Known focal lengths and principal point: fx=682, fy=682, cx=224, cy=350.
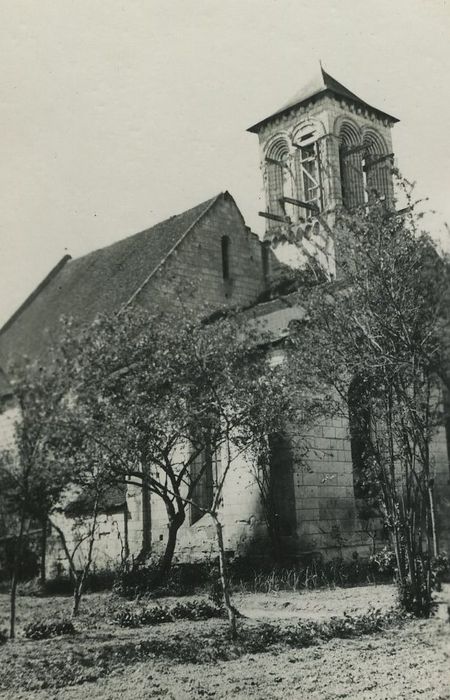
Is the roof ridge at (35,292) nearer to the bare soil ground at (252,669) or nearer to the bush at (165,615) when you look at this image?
the bush at (165,615)

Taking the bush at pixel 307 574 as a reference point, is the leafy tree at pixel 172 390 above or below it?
above

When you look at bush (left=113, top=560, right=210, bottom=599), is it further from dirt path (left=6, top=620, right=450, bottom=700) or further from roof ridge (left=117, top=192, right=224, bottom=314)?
roof ridge (left=117, top=192, right=224, bottom=314)

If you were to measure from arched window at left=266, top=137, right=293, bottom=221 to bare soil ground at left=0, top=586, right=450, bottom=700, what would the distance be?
880 inches

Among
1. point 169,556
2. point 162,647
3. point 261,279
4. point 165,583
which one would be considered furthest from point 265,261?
point 162,647

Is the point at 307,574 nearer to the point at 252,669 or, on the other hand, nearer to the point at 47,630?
the point at 47,630

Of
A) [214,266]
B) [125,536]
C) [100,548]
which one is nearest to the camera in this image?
[125,536]

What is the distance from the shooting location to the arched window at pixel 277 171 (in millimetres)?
29688

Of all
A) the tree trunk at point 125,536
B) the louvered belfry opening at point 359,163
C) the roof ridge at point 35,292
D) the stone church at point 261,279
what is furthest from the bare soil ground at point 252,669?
the louvered belfry opening at point 359,163

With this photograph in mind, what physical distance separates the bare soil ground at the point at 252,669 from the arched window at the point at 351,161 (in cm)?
2166

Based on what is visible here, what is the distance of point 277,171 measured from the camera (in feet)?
99.4

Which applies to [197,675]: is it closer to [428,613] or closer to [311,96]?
[428,613]

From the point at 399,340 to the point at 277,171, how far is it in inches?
871

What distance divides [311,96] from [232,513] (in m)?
19.6

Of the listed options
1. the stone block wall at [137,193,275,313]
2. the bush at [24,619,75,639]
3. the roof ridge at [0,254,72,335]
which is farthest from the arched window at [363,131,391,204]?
the bush at [24,619,75,639]
